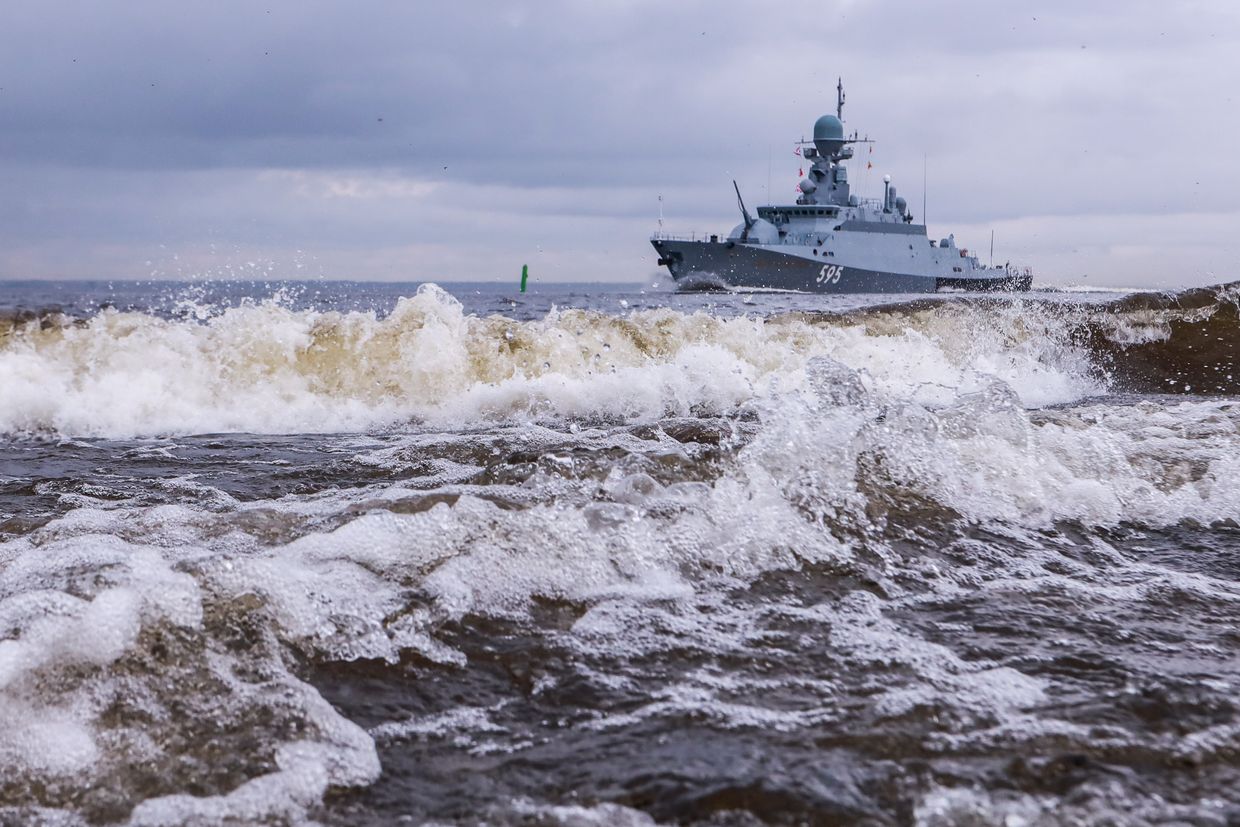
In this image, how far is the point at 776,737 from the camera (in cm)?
202

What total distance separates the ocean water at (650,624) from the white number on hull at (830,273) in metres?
43.6

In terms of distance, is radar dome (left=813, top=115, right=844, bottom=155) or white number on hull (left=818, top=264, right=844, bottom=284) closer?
white number on hull (left=818, top=264, right=844, bottom=284)

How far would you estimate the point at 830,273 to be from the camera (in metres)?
48.8

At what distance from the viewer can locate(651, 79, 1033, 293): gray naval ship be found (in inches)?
1933

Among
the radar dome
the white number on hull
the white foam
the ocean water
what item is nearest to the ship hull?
the white number on hull

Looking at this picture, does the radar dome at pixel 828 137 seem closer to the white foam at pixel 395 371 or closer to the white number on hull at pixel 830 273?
the white number on hull at pixel 830 273

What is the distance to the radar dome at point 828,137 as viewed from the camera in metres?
53.9

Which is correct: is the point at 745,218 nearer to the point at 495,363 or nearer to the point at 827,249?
the point at 827,249

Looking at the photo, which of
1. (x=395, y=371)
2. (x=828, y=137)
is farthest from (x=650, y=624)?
(x=828, y=137)

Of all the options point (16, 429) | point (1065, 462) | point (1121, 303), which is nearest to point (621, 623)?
point (1065, 462)

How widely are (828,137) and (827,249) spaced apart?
8.79 metres

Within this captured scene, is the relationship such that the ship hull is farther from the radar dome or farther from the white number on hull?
the radar dome

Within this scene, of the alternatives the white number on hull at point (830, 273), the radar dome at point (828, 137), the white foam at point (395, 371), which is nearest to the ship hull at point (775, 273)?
the white number on hull at point (830, 273)

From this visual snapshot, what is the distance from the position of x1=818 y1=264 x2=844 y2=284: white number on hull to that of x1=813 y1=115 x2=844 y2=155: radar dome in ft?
28.6
